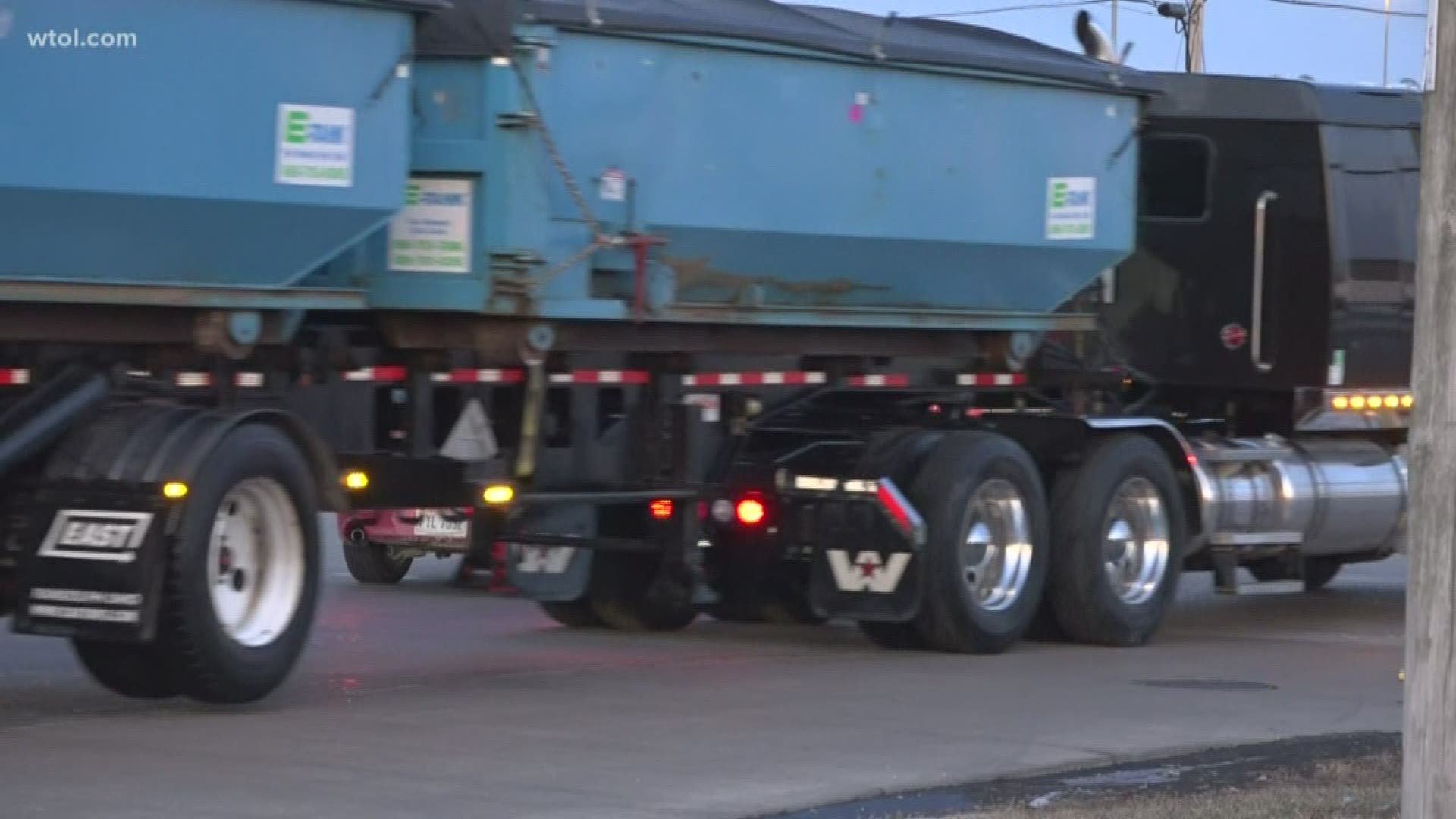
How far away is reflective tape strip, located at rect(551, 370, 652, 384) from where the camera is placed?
12750 millimetres

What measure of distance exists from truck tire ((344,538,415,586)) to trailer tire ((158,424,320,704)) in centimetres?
643

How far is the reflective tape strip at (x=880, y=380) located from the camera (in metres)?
14.4

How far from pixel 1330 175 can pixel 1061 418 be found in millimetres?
2722

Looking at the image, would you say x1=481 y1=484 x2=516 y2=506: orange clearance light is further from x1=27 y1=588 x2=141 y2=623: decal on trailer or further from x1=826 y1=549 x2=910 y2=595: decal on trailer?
x1=27 y1=588 x2=141 y2=623: decal on trailer

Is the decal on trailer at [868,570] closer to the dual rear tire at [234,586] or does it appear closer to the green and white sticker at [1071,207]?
the green and white sticker at [1071,207]

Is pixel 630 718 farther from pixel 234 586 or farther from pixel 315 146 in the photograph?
pixel 315 146

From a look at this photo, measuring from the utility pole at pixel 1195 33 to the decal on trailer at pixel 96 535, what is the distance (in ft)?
66.5

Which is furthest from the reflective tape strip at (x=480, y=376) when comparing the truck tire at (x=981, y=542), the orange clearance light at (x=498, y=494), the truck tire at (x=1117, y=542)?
the truck tire at (x=1117, y=542)

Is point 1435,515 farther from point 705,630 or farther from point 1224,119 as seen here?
point 1224,119

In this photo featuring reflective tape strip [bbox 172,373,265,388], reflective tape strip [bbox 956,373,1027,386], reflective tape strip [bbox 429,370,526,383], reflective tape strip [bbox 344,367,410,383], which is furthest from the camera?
reflective tape strip [bbox 956,373,1027,386]

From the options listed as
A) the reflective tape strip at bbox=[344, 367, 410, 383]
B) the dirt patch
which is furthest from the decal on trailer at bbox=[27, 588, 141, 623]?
the dirt patch

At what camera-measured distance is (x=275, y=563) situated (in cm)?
1106

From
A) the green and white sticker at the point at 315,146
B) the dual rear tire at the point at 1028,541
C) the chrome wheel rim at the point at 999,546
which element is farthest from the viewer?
the chrome wheel rim at the point at 999,546

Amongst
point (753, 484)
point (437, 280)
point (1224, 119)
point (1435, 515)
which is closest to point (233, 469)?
point (437, 280)
